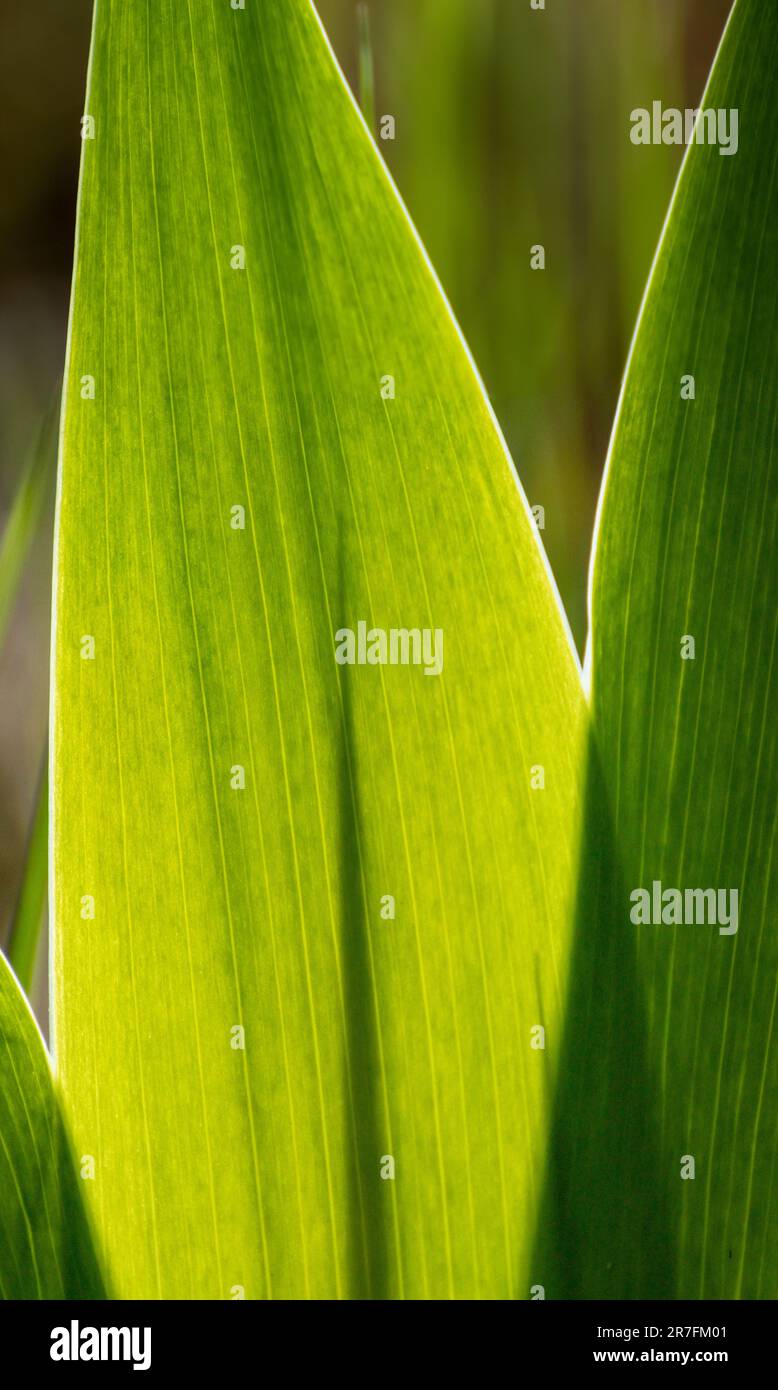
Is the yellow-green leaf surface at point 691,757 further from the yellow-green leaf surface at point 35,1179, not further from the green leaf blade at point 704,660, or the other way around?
the yellow-green leaf surface at point 35,1179

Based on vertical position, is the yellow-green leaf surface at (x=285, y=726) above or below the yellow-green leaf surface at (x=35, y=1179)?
above

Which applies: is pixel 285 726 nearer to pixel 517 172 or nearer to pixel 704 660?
pixel 704 660

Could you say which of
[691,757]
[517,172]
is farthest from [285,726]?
[517,172]

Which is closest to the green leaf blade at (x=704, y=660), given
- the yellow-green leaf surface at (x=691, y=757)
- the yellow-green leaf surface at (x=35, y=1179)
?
the yellow-green leaf surface at (x=691, y=757)
